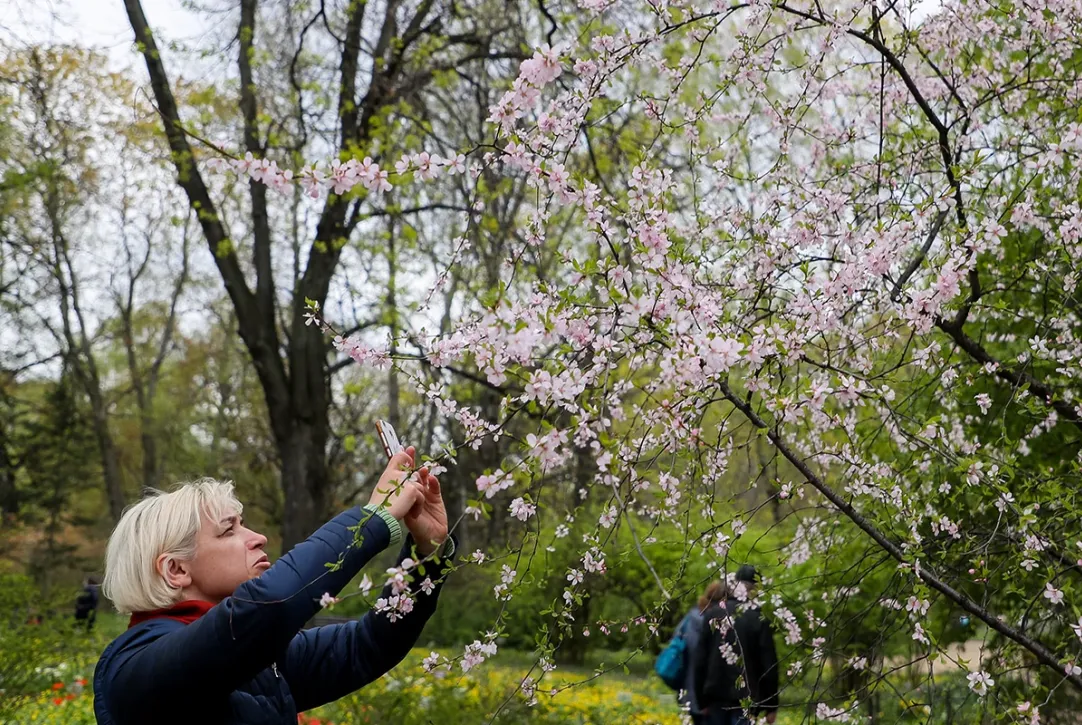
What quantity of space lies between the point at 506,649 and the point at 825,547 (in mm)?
10581

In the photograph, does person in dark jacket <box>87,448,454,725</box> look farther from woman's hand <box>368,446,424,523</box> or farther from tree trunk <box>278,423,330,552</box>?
tree trunk <box>278,423,330,552</box>

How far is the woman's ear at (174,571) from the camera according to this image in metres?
1.76

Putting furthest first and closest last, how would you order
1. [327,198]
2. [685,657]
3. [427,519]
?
[327,198] < [685,657] < [427,519]

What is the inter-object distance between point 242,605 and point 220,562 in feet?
1.04

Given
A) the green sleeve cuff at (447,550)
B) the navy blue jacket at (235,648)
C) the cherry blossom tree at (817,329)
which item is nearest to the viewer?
the navy blue jacket at (235,648)

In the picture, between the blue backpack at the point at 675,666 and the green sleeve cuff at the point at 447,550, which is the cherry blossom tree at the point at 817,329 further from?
the blue backpack at the point at 675,666

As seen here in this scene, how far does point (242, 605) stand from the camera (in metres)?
1.53

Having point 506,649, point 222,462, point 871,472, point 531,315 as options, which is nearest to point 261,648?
point 531,315

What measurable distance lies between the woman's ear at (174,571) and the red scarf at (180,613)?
4cm

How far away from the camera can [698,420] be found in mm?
2584

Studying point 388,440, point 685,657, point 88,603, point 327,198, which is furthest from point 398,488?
point 88,603

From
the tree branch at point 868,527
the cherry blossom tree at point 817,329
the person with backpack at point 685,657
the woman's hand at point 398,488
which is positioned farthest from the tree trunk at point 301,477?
the woman's hand at point 398,488

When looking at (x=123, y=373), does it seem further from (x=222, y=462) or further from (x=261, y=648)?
(x=261, y=648)

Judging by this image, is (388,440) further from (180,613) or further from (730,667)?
(730,667)
